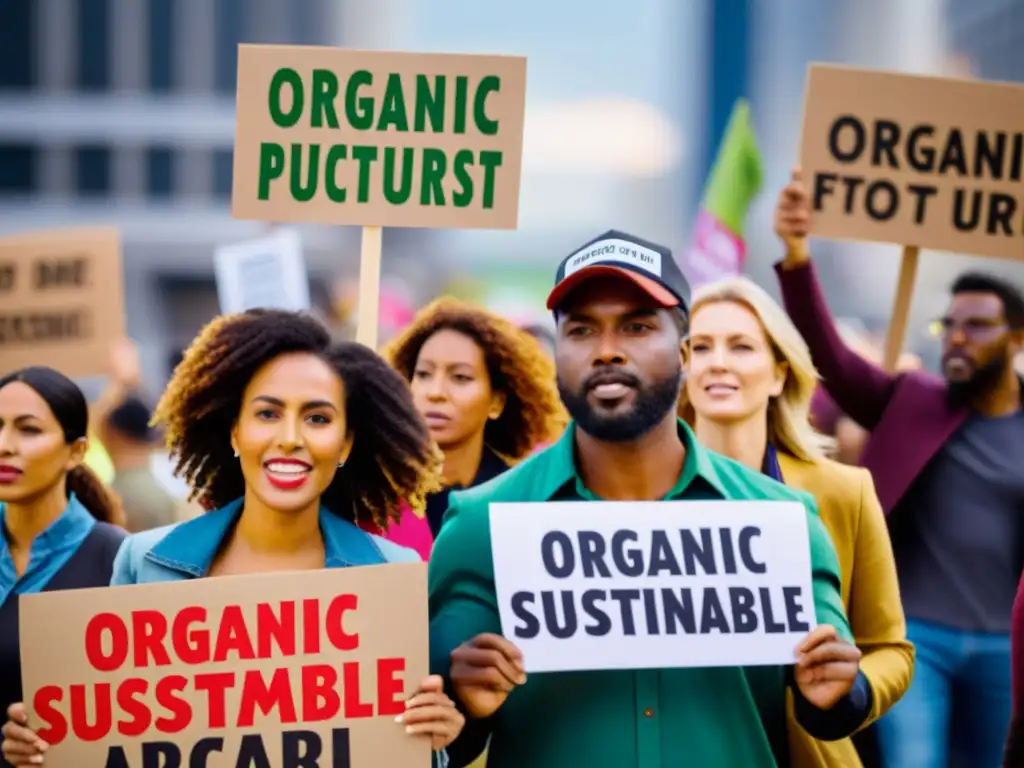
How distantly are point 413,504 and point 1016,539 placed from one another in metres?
2.24

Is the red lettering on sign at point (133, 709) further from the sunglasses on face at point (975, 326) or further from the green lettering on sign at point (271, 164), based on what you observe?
the sunglasses on face at point (975, 326)

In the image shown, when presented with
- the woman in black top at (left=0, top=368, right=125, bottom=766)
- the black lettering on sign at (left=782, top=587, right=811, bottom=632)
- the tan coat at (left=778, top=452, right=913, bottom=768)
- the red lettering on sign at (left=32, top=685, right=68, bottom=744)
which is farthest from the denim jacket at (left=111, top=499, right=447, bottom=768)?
the tan coat at (left=778, top=452, right=913, bottom=768)

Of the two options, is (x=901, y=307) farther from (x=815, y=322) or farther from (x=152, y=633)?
(x=152, y=633)

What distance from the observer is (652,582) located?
349 cm

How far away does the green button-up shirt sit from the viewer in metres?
3.35

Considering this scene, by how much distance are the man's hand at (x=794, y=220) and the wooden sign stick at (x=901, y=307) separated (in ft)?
1.56

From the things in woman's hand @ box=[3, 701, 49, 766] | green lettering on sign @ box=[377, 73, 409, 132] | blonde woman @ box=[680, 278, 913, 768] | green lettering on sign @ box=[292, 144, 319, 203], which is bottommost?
woman's hand @ box=[3, 701, 49, 766]

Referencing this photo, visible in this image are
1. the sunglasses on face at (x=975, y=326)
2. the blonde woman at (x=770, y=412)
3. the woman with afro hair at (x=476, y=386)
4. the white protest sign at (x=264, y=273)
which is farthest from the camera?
the white protest sign at (x=264, y=273)

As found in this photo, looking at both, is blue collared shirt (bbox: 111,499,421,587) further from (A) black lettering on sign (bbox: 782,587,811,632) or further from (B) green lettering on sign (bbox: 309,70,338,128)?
(B) green lettering on sign (bbox: 309,70,338,128)

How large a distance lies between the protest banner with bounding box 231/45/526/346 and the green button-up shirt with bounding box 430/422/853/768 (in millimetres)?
1329

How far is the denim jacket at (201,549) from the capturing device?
3.72 m

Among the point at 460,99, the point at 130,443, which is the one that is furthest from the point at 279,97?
the point at 130,443

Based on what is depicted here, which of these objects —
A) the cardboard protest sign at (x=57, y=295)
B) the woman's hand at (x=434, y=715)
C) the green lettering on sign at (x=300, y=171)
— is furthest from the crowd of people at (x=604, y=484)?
the cardboard protest sign at (x=57, y=295)

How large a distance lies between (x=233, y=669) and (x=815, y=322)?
2.44 metres
